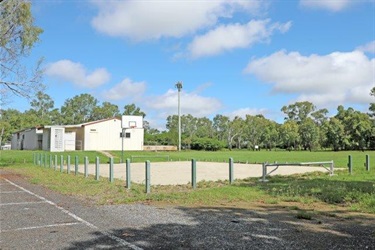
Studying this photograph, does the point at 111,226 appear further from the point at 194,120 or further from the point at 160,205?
the point at 194,120

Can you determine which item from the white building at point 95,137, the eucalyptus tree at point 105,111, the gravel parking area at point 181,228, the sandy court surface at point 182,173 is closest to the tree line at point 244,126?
the eucalyptus tree at point 105,111

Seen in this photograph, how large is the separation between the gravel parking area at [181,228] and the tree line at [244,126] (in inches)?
2759

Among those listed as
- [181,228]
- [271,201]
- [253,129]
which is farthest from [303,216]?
[253,129]

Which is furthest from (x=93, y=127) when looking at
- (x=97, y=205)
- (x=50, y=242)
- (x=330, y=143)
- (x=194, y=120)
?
(x=194, y=120)

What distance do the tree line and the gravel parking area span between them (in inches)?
2759

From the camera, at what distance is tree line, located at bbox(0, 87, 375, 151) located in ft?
258

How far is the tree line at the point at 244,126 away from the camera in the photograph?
78688mm

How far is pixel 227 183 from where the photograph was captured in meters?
13.3

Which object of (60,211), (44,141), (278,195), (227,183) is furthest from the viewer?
(44,141)

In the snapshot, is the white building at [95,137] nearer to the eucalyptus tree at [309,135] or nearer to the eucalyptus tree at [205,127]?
the eucalyptus tree at [309,135]

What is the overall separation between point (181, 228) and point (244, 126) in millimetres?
96272

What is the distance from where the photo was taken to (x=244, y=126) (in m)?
102

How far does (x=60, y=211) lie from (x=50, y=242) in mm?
2886

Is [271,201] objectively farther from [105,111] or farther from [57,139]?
[105,111]
